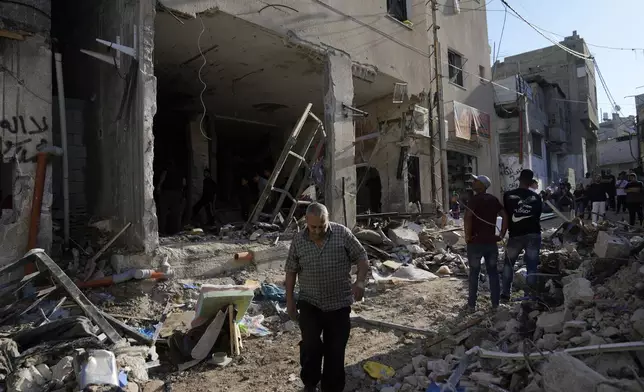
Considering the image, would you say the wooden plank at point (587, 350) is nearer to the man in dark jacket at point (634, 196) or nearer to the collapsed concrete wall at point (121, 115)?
the collapsed concrete wall at point (121, 115)

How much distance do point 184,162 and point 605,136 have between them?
184ft

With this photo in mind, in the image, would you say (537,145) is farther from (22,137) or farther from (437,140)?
(22,137)

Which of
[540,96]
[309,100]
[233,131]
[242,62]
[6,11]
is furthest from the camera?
[540,96]

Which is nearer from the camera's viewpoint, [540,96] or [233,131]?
[233,131]

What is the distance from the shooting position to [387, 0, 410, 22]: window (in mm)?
11007

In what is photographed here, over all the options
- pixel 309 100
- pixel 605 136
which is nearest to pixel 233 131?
pixel 309 100

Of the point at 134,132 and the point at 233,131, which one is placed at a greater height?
the point at 233,131

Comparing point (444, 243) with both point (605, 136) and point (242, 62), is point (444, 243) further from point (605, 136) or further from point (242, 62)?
point (605, 136)

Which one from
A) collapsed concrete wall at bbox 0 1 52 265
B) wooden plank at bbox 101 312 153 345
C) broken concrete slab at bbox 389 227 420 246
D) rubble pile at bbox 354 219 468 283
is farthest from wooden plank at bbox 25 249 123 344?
broken concrete slab at bbox 389 227 420 246

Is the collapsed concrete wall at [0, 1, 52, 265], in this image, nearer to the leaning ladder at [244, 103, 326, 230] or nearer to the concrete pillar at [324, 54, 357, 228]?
the leaning ladder at [244, 103, 326, 230]

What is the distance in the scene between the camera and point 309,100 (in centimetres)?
1116

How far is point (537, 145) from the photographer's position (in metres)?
27.2

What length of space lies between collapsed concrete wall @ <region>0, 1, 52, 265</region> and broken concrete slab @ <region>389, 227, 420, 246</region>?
243 inches

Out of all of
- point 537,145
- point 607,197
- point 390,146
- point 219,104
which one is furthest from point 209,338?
point 537,145
